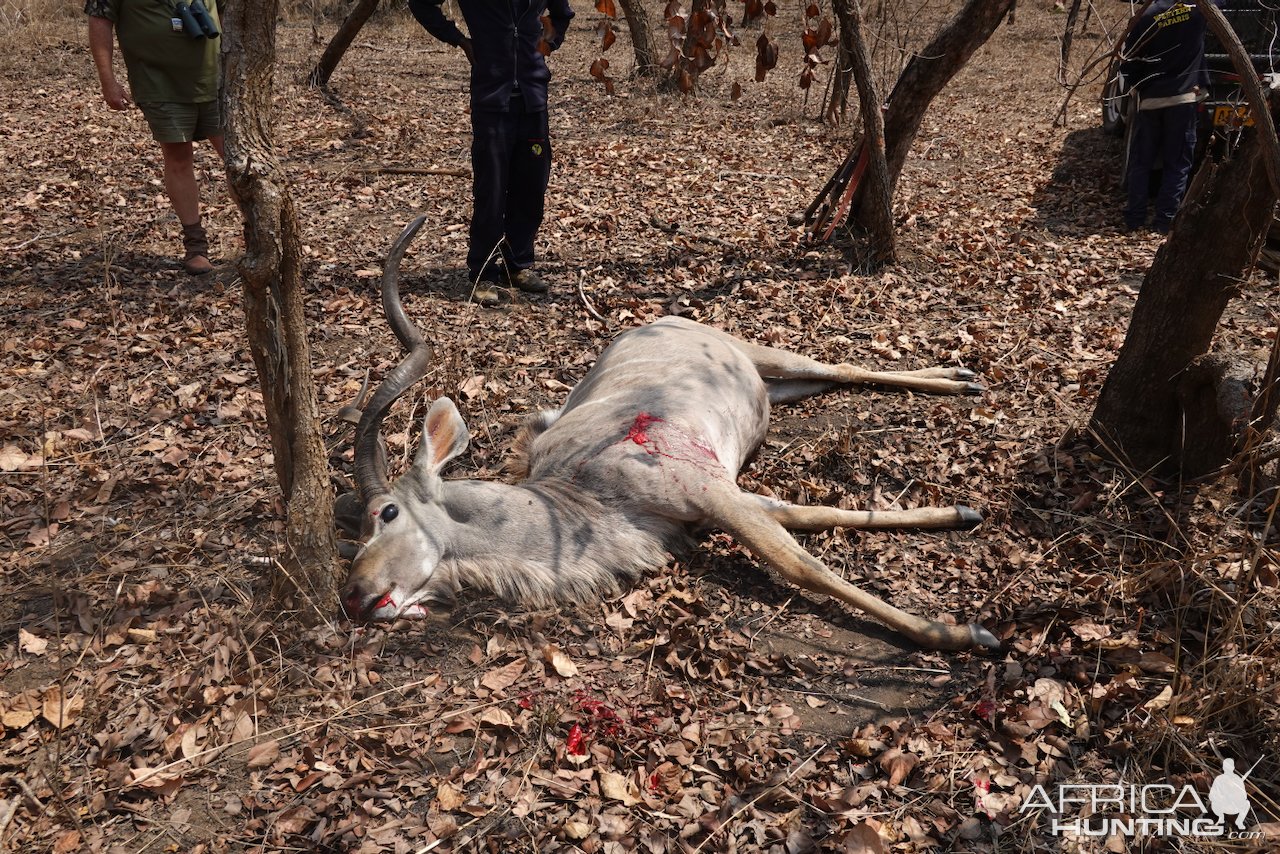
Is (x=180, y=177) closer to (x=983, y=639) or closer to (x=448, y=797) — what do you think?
(x=448, y=797)

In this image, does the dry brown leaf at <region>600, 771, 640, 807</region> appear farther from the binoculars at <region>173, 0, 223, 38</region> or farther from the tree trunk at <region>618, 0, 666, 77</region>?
the tree trunk at <region>618, 0, 666, 77</region>

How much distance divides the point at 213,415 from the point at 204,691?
2.54m

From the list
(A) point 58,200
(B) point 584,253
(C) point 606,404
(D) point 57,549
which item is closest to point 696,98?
(B) point 584,253

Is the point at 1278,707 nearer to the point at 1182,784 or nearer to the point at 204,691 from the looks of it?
the point at 1182,784

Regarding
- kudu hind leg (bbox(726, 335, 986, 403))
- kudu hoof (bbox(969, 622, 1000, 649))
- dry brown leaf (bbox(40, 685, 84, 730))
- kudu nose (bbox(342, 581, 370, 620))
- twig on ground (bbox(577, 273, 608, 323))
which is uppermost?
twig on ground (bbox(577, 273, 608, 323))

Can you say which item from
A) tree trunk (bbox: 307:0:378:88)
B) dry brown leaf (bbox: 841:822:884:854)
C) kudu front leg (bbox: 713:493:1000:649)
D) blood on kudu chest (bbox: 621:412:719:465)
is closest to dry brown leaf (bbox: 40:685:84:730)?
blood on kudu chest (bbox: 621:412:719:465)

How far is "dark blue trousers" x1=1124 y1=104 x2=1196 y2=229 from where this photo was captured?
8203 millimetres

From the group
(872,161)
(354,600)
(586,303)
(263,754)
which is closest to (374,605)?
(354,600)

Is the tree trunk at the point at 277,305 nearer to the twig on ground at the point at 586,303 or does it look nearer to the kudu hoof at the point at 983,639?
the kudu hoof at the point at 983,639

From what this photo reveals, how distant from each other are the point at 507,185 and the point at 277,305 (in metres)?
3.84

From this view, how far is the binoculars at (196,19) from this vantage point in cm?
636

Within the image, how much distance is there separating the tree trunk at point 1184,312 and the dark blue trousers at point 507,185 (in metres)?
4.29

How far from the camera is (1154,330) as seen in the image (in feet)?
14.4

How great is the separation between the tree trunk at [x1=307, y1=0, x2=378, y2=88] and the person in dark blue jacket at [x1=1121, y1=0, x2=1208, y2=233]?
28.8 ft
